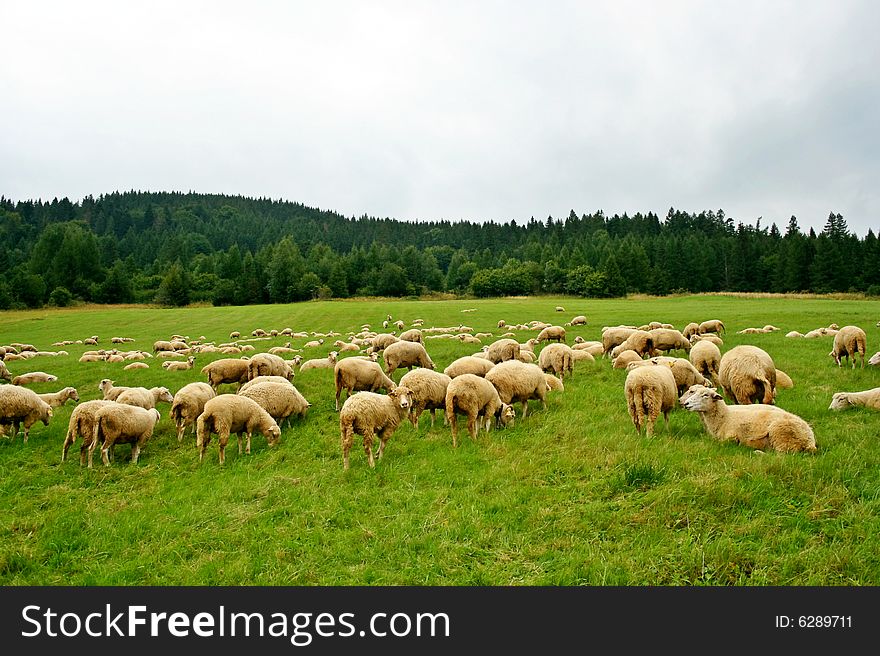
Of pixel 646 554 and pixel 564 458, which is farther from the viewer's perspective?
pixel 564 458

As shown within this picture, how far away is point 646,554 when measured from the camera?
5277 millimetres

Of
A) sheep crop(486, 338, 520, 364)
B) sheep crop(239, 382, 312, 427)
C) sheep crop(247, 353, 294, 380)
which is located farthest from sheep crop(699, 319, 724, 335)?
sheep crop(239, 382, 312, 427)

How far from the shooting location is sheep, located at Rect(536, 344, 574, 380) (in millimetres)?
16016

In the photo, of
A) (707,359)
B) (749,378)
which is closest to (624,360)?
(707,359)

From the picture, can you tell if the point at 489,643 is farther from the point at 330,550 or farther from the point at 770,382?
the point at 770,382

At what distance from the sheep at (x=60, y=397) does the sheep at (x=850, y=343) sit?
2593 cm

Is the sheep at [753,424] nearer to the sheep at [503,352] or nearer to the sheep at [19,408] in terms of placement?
the sheep at [503,352]

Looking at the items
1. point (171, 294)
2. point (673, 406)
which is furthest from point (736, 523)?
point (171, 294)

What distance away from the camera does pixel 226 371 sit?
1550 cm

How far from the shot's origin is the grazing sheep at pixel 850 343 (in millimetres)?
15016

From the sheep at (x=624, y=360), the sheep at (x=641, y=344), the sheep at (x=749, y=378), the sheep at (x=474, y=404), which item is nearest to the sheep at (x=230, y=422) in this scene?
the sheep at (x=474, y=404)

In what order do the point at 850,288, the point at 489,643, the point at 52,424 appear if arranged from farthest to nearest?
the point at 850,288 → the point at 52,424 → the point at 489,643

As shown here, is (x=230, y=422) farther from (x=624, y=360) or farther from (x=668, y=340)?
(x=668, y=340)

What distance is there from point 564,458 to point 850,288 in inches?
4278
